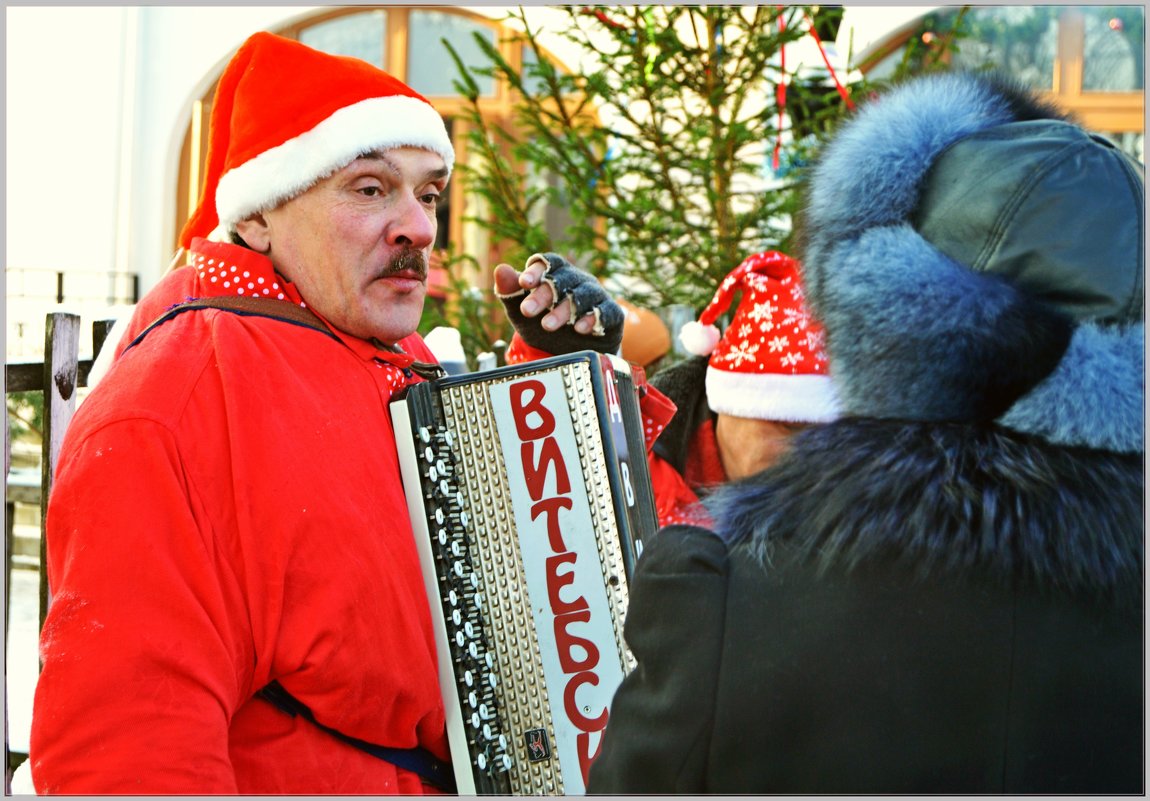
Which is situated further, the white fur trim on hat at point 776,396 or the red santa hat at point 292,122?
the white fur trim on hat at point 776,396

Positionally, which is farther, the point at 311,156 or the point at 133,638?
the point at 311,156

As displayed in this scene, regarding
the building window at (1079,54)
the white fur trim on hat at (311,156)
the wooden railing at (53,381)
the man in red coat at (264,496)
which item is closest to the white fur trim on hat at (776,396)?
the man in red coat at (264,496)

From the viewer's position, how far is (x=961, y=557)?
3.37 ft

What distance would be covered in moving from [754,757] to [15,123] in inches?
390

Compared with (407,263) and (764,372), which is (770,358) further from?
(407,263)

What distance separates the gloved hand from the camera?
2.27 metres

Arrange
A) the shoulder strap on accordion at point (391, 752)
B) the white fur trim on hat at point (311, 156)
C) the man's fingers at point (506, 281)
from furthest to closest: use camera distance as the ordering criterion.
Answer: the man's fingers at point (506, 281), the white fur trim on hat at point (311, 156), the shoulder strap on accordion at point (391, 752)

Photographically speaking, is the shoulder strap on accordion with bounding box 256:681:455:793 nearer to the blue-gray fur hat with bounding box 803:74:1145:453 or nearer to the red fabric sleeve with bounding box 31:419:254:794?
the red fabric sleeve with bounding box 31:419:254:794

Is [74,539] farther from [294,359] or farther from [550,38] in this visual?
[550,38]

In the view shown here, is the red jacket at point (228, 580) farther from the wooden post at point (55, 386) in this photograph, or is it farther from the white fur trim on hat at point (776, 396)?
the wooden post at point (55, 386)

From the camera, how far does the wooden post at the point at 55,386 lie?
9.84ft

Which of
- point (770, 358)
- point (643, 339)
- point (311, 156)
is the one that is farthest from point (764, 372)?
point (643, 339)

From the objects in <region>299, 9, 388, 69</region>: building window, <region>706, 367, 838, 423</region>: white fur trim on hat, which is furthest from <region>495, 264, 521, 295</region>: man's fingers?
<region>299, 9, 388, 69</region>: building window

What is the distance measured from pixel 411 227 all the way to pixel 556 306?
460 millimetres
